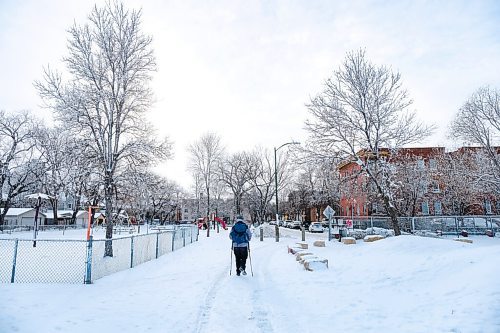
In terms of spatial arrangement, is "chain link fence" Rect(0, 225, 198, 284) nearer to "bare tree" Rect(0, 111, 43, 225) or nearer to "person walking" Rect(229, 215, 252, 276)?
"person walking" Rect(229, 215, 252, 276)

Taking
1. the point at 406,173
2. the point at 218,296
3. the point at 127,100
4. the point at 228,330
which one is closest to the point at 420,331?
the point at 228,330

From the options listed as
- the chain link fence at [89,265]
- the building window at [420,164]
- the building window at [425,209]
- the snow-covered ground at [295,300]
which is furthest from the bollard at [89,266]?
the building window at [425,209]

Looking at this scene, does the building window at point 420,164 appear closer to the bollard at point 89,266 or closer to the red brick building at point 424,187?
the red brick building at point 424,187

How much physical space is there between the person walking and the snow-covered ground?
51 cm

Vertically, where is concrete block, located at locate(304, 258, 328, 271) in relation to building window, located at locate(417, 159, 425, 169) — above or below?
below

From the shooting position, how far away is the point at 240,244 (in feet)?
34.6

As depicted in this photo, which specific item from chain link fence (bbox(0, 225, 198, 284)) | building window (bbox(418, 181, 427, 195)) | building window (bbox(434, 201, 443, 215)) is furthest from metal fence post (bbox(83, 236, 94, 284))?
building window (bbox(434, 201, 443, 215))

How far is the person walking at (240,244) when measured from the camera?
10.5 metres

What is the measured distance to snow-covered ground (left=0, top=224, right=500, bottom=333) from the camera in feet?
17.4

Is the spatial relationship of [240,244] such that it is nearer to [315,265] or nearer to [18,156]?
[315,265]

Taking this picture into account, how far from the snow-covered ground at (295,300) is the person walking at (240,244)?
0.51 metres

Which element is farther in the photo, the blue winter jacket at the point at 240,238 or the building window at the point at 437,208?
the building window at the point at 437,208

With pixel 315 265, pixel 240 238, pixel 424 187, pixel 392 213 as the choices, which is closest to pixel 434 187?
pixel 424 187

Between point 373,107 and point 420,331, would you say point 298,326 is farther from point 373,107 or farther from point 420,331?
point 373,107
